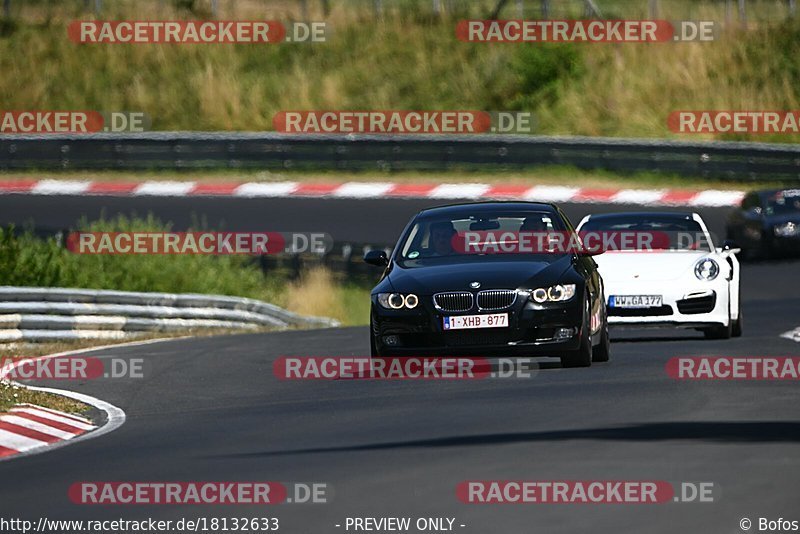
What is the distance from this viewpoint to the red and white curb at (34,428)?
40.1ft

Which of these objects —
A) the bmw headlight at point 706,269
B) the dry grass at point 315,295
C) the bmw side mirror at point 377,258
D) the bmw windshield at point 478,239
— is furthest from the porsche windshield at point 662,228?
the dry grass at point 315,295

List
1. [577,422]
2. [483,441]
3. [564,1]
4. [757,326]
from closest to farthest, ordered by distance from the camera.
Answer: [483,441]
[577,422]
[757,326]
[564,1]

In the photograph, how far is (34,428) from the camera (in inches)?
512

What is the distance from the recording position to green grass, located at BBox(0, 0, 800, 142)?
39.8 metres

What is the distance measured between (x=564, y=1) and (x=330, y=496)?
117 ft

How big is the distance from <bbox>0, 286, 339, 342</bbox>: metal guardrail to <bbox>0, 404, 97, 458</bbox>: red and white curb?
23.2ft

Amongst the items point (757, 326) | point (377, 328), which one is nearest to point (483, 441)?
point (377, 328)

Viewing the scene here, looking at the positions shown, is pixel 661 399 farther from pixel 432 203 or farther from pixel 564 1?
pixel 564 1

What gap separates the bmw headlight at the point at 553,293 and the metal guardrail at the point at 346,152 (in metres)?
19.6

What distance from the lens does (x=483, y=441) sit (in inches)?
434
